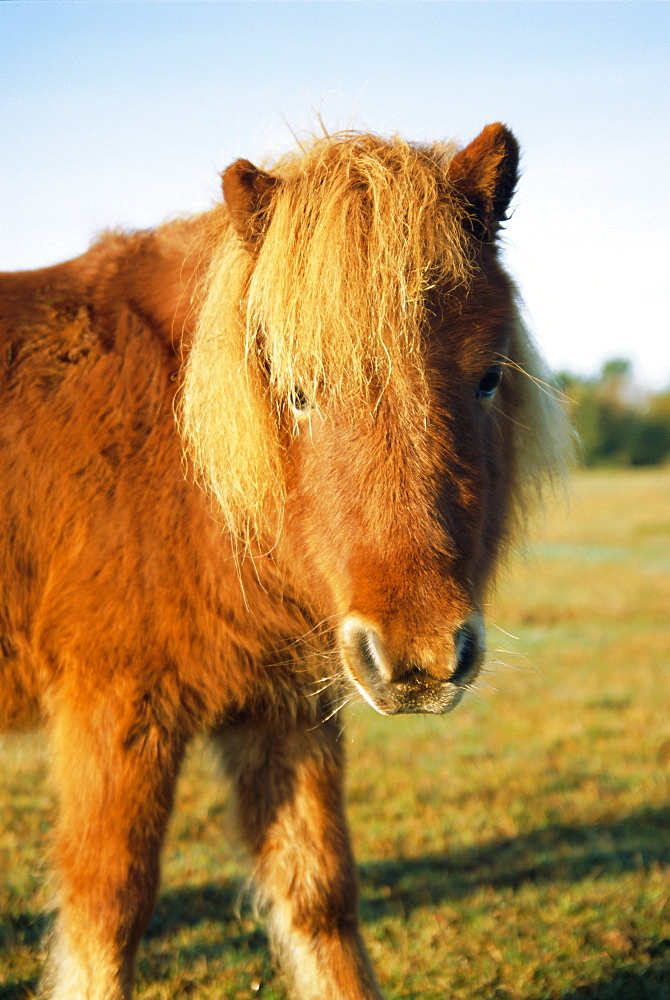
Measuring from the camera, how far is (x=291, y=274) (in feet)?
7.27

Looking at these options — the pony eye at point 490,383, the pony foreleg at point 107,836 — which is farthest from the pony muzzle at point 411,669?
the pony foreleg at point 107,836

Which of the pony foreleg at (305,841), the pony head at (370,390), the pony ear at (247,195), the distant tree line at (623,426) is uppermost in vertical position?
the pony ear at (247,195)

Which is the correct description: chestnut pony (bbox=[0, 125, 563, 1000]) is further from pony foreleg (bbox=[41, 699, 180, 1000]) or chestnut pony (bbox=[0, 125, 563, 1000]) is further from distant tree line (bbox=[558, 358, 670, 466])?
distant tree line (bbox=[558, 358, 670, 466])

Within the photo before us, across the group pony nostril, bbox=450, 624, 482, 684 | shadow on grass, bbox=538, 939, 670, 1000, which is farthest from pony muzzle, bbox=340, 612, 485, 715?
shadow on grass, bbox=538, 939, 670, 1000

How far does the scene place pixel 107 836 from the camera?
2396 millimetres

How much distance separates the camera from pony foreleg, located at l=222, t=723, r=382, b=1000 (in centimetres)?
288

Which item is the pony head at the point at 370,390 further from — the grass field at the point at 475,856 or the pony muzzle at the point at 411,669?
the grass field at the point at 475,856

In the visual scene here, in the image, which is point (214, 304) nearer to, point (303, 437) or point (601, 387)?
point (303, 437)

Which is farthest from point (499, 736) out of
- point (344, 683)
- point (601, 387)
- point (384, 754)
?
point (601, 387)

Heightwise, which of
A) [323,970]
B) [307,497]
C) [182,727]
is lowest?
[323,970]

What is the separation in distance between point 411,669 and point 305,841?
1.31 meters

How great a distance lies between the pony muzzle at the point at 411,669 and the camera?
191 centimetres

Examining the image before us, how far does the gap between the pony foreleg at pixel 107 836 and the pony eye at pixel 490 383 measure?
1.35 m

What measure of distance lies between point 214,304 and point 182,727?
49.1 inches
